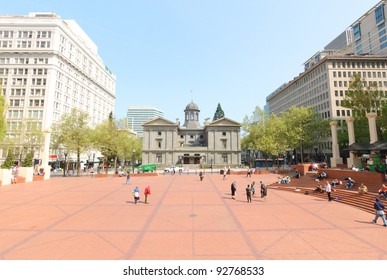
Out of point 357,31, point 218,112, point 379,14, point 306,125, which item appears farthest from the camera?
point 218,112

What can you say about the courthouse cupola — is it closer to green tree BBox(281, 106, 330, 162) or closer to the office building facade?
green tree BBox(281, 106, 330, 162)

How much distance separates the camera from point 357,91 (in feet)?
120

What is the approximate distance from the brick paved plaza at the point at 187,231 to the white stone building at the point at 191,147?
5008 cm

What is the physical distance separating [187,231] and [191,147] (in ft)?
187

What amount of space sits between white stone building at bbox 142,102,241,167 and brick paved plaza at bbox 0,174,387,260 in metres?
50.1

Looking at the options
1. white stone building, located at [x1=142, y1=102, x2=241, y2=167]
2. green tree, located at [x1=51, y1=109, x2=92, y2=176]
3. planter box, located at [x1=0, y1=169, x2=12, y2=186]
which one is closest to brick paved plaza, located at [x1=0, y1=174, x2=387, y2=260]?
planter box, located at [x1=0, y1=169, x2=12, y2=186]

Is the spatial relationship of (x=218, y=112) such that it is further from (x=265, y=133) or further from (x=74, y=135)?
(x=74, y=135)

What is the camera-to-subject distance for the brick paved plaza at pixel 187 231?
25.6 ft

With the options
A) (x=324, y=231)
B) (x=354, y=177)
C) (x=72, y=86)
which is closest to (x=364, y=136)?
(x=354, y=177)

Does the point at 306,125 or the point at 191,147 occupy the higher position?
the point at 306,125

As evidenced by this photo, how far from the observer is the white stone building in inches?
2603

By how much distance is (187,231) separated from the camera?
10.1m

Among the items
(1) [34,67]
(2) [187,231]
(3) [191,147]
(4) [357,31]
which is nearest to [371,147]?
(2) [187,231]

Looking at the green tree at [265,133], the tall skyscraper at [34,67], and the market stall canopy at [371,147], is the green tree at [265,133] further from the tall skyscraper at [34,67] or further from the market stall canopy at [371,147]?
the tall skyscraper at [34,67]
